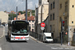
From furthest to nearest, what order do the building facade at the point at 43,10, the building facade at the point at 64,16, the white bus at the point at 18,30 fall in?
the building facade at the point at 43,10 → the building facade at the point at 64,16 → the white bus at the point at 18,30

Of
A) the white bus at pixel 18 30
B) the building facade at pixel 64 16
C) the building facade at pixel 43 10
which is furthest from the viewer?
the building facade at pixel 43 10

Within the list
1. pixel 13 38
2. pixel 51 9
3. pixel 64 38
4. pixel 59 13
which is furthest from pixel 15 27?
pixel 51 9

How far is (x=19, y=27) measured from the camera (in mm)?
21234

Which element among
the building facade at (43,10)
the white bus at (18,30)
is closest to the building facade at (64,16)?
the white bus at (18,30)

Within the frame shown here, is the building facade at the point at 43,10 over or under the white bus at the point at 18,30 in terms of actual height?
A: over

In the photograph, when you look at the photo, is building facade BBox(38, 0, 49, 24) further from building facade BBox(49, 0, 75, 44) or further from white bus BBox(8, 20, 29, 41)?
white bus BBox(8, 20, 29, 41)

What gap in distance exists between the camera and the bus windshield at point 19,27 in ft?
68.6

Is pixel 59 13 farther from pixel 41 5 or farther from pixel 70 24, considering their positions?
pixel 41 5

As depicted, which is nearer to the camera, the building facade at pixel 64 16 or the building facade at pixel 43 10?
the building facade at pixel 64 16

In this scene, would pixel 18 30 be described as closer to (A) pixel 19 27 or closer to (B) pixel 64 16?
(A) pixel 19 27

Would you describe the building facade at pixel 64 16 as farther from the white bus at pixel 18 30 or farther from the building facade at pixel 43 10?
the building facade at pixel 43 10

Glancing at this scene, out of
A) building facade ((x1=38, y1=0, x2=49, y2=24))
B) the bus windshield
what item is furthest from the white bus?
building facade ((x1=38, y1=0, x2=49, y2=24))

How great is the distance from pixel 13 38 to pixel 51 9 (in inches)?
898

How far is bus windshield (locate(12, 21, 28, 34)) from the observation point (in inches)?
823
